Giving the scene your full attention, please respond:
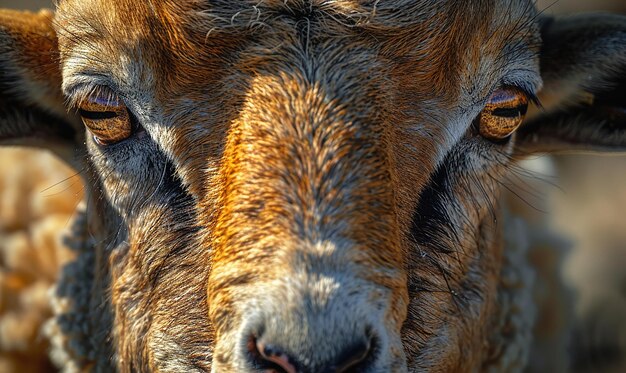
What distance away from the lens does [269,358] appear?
2.86 meters

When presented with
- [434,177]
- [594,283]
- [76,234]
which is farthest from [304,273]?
[594,283]

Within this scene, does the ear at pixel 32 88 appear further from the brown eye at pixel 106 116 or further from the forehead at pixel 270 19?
the brown eye at pixel 106 116

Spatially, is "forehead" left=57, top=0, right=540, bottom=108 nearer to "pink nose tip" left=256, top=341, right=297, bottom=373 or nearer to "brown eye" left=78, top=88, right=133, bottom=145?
"brown eye" left=78, top=88, right=133, bottom=145

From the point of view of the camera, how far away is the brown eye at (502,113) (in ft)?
12.4

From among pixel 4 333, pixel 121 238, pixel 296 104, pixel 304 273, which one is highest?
pixel 296 104

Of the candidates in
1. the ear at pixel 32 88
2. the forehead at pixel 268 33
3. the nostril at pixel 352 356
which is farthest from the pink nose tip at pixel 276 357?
the ear at pixel 32 88

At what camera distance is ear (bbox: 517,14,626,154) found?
4266mm

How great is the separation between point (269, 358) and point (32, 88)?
2.11 meters

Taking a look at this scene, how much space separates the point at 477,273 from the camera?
4.00 metres

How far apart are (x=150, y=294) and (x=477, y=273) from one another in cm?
158

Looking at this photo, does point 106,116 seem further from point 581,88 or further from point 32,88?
point 581,88

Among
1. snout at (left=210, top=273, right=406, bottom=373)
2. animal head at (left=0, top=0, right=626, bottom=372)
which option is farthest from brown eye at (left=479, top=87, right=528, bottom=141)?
snout at (left=210, top=273, right=406, bottom=373)

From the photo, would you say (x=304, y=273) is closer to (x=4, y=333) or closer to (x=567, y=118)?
(x=567, y=118)

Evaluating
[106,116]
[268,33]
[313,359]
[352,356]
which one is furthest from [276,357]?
[106,116]
